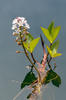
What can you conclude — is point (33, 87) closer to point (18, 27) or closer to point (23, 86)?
point (23, 86)

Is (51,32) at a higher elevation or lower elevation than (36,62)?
higher

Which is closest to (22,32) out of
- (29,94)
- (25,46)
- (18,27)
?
(18,27)

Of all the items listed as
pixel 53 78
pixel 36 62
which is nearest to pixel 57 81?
pixel 53 78

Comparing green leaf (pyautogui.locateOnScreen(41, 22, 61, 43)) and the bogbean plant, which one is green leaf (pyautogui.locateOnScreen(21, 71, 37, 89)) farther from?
green leaf (pyautogui.locateOnScreen(41, 22, 61, 43))

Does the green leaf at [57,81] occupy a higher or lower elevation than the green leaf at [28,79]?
lower

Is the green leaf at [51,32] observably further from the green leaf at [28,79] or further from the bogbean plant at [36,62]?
the green leaf at [28,79]

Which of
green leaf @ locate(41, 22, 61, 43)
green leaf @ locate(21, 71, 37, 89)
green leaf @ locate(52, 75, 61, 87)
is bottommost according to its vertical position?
green leaf @ locate(52, 75, 61, 87)

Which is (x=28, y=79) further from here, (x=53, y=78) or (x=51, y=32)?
(x=51, y=32)

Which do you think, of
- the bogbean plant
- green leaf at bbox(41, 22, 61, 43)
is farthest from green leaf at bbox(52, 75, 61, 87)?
green leaf at bbox(41, 22, 61, 43)

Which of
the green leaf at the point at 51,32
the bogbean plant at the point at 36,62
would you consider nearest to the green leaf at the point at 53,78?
the bogbean plant at the point at 36,62
